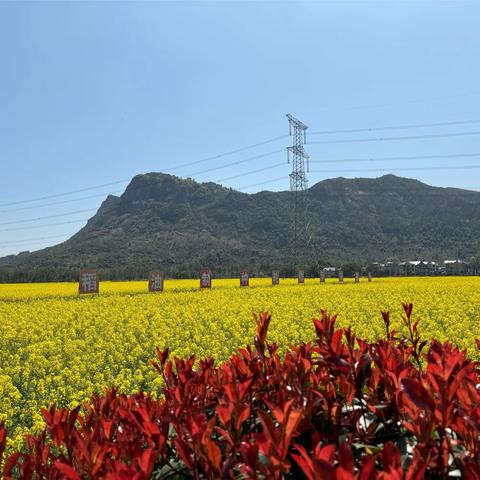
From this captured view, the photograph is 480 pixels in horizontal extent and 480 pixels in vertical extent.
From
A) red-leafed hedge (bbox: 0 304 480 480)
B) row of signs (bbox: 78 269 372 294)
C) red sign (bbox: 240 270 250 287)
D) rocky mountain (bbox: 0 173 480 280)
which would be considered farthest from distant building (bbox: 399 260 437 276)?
red-leafed hedge (bbox: 0 304 480 480)

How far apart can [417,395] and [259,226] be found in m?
101

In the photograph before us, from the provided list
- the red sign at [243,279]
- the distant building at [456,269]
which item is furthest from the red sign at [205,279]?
the distant building at [456,269]

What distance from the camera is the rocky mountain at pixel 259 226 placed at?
80.8 m

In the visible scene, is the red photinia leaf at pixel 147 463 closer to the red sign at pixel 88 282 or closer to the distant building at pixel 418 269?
the red sign at pixel 88 282

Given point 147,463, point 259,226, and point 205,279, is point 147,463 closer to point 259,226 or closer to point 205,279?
point 205,279

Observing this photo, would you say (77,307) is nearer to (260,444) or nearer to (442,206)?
(260,444)

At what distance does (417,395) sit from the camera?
1.14 meters

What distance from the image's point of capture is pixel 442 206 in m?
110

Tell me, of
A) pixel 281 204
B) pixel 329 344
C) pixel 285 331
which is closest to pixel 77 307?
pixel 285 331

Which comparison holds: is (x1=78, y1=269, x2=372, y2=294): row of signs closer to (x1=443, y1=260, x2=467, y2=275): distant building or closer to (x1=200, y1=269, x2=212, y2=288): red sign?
(x1=200, y1=269, x2=212, y2=288): red sign

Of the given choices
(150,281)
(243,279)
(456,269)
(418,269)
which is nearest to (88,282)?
(150,281)

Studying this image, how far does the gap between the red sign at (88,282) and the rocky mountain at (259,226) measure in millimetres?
53729

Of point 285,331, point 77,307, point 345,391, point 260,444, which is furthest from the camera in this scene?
point 77,307

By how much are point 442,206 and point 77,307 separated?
11188 cm
